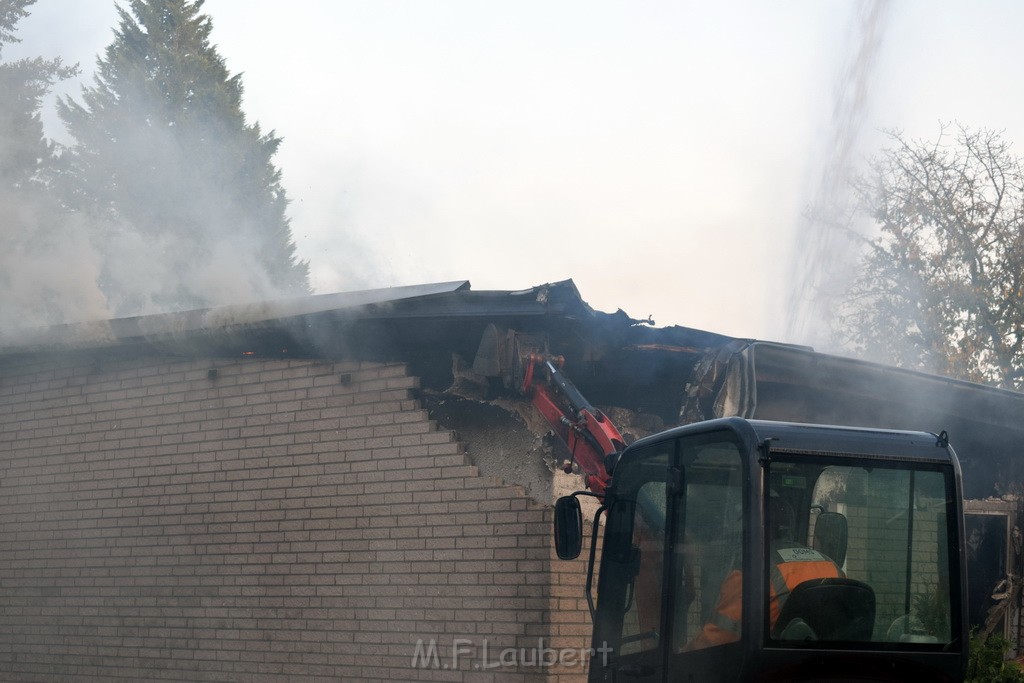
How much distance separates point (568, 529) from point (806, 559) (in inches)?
42.2

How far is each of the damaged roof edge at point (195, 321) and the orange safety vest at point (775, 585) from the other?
358cm

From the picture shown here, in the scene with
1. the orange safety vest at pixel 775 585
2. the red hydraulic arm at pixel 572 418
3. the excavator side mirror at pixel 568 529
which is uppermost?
the red hydraulic arm at pixel 572 418

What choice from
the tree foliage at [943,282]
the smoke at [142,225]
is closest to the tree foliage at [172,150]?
the smoke at [142,225]

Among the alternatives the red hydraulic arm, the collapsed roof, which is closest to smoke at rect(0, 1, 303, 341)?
the collapsed roof

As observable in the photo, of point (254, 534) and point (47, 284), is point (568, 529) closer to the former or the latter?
point (254, 534)

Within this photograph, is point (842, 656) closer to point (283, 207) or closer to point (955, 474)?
point (955, 474)

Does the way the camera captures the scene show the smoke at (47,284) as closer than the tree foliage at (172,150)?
Yes

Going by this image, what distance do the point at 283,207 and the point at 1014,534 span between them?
27.6 m

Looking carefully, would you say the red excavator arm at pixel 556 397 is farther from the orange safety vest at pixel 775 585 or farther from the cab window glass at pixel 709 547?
the orange safety vest at pixel 775 585

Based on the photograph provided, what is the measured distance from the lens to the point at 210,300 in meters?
11.5

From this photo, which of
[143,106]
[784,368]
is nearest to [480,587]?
[784,368]

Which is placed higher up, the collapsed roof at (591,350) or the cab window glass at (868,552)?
the collapsed roof at (591,350)

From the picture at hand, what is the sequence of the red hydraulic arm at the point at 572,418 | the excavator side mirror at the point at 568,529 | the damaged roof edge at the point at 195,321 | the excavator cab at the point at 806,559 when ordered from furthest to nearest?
1. the damaged roof edge at the point at 195,321
2. the red hydraulic arm at the point at 572,418
3. the excavator side mirror at the point at 568,529
4. the excavator cab at the point at 806,559

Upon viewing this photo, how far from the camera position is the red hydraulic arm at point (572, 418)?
642 centimetres
